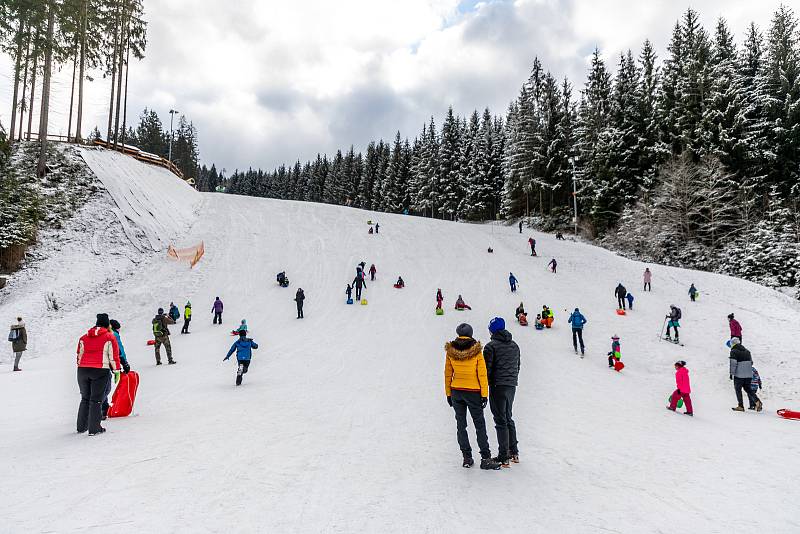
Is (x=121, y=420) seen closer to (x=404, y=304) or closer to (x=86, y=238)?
(x=404, y=304)

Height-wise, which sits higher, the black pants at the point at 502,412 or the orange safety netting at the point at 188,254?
the orange safety netting at the point at 188,254

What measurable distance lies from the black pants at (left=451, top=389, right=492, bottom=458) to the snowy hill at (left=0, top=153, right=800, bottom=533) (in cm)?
33

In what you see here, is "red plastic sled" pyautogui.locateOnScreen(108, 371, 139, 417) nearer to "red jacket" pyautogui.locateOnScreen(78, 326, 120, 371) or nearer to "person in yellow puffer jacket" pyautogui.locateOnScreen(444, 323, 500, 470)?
"red jacket" pyautogui.locateOnScreen(78, 326, 120, 371)

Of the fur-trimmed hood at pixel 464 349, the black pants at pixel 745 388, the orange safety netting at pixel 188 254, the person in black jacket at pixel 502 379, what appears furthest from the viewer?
the orange safety netting at pixel 188 254

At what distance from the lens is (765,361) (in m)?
15.2

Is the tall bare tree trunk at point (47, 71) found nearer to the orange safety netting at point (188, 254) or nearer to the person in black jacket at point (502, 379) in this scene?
the orange safety netting at point (188, 254)

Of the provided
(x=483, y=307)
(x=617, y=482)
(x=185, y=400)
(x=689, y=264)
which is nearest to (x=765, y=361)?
(x=483, y=307)

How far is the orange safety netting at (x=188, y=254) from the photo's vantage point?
27.5 meters

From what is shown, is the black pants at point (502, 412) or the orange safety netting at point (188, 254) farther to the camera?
the orange safety netting at point (188, 254)

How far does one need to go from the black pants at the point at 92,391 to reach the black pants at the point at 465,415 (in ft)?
17.3

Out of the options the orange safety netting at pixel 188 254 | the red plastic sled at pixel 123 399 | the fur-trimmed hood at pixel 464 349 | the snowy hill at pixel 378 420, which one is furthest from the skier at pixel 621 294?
the orange safety netting at pixel 188 254

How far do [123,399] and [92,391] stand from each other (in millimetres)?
1336

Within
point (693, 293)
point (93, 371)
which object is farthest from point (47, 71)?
point (693, 293)

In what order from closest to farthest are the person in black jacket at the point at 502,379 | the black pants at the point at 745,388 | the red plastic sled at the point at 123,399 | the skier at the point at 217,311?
the person in black jacket at the point at 502,379
the red plastic sled at the point at 123,399
the black pants at the point at 745,388
the skier at the point at 217,311
